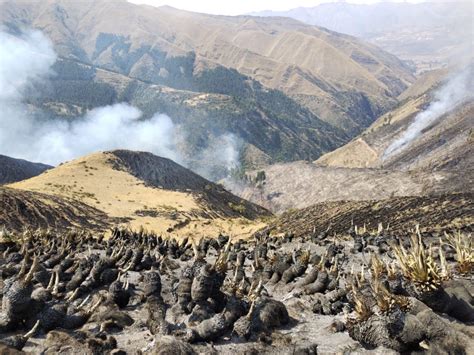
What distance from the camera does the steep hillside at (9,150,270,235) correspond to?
60719 mm

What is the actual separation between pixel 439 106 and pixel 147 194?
5051 inches

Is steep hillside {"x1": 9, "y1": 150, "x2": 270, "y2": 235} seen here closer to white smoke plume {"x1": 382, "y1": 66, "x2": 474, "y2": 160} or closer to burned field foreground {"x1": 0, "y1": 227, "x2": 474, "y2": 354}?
burned field foreground {"x1": 0, "y1": 227, "x2": 474, "y2": 354}

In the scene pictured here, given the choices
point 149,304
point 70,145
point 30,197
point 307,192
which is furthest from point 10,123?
point 149,304

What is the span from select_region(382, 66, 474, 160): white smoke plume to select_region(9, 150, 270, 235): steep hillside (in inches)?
2804

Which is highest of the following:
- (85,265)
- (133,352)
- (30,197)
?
(30,197)

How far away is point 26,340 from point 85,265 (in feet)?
31.3

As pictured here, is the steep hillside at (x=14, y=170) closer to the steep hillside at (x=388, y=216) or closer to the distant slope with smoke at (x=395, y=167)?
the distant slope with smoke at (x=395, y=167)

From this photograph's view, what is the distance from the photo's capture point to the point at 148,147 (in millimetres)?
193875

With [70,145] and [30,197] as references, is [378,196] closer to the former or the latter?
[30,197]

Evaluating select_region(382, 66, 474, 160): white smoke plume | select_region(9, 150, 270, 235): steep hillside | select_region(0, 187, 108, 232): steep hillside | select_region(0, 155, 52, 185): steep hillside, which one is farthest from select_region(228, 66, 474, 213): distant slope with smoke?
select_region(0, 155, 52, 185): steep hillside

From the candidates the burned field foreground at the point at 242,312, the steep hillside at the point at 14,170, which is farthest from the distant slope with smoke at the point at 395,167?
the burned field foreground at the point at 242,312

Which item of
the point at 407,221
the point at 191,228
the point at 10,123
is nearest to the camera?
the point at 407,221

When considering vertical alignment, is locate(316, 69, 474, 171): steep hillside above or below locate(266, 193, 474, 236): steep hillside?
above

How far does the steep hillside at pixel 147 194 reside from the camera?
60719 mm
